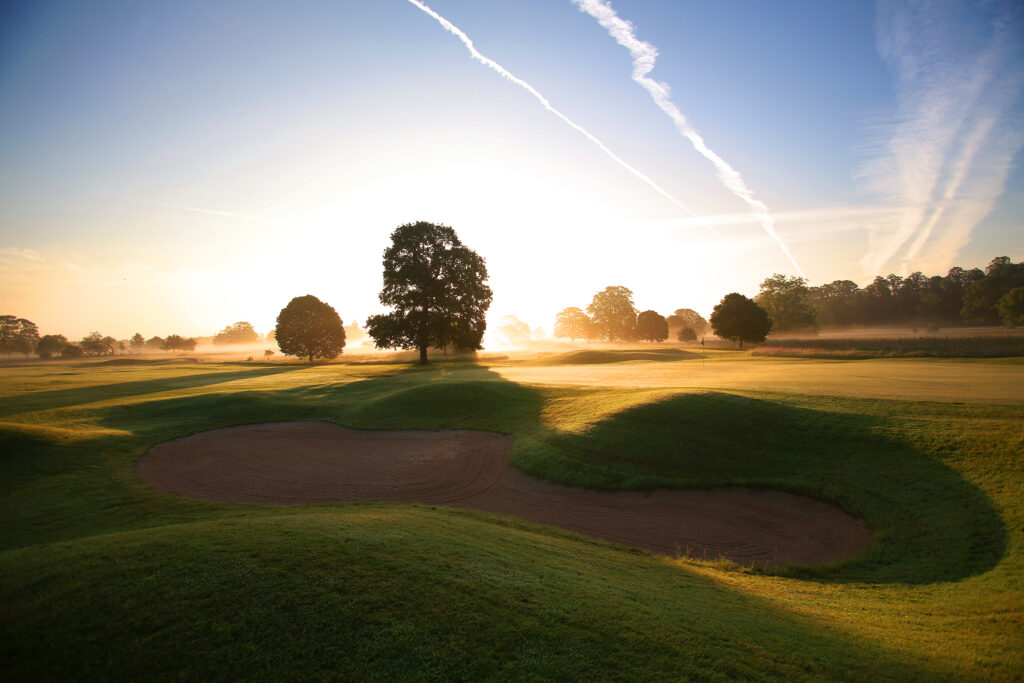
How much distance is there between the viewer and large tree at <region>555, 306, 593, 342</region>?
116 m

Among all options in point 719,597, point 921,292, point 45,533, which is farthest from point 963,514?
point 921,292

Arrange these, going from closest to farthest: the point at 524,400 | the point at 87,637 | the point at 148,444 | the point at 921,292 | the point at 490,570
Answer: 1. the point at 87,637
2. the point at 490,570
3. the point at 148,444
4. the point at 524,400
5. the point at 921,292

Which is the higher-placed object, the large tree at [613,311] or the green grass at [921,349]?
the large tree at [613,311]

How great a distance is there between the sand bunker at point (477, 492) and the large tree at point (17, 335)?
12826 centimetres

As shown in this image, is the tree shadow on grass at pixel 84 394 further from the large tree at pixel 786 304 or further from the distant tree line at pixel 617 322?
the large tree at pixel 786 304

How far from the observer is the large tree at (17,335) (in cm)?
9881

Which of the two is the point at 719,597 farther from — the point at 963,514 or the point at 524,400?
the point at 524,400

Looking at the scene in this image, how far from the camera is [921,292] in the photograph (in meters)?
103

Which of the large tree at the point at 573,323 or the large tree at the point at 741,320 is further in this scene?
the large tree at the point at 573,323

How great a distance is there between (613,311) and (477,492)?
9541 cm

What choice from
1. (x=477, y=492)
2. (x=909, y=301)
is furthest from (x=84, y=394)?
(x=909, y=301)

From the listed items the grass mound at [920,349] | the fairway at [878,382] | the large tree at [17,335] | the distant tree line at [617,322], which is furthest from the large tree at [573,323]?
the large tree at [17,335]

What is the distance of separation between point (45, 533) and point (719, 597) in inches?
493

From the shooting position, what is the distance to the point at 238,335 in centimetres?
17912
